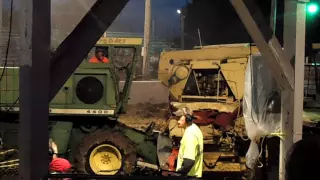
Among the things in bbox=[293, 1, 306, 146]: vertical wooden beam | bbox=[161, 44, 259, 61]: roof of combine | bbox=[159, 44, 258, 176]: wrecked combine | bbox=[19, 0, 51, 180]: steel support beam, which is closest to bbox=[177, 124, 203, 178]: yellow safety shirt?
bbox=[293, 1, 306, 146]: vertical wooden beam

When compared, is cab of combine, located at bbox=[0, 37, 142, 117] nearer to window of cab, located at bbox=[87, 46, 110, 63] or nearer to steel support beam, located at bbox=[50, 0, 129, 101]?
window of cab, located at bbox=[87, 46, 110, 63]

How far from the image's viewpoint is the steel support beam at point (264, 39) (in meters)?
5.45

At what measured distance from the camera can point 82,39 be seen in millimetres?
3730

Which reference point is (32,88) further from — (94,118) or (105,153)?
(94,118)

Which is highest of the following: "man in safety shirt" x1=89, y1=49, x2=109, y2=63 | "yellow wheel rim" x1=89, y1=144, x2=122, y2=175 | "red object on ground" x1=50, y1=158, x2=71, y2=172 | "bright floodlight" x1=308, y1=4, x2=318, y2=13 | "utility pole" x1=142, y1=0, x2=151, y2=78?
"utility pole" x1=142, y1=0, x2=151, y2=78

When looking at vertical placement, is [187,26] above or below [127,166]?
above

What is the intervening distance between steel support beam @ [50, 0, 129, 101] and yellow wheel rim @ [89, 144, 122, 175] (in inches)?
295

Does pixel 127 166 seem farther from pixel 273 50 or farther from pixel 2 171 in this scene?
pixel 273 50

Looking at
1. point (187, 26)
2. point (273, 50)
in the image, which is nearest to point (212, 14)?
point (187, 26)

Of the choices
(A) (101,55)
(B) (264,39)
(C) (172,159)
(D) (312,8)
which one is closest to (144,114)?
(A) (101,55)

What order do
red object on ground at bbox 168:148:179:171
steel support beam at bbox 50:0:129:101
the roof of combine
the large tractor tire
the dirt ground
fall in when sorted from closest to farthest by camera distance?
steel support beam at bbox 50:0:129:101, red object on ground at bbox 168:148:179:171, the large tractor tire, the roof of combine, the dirt ground

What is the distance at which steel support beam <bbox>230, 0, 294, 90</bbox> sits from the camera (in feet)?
17.9

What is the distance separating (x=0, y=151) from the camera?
10.4 meters

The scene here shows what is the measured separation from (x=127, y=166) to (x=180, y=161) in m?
3.51
